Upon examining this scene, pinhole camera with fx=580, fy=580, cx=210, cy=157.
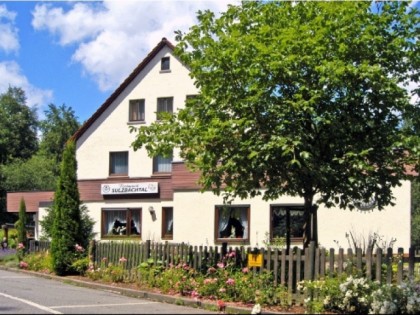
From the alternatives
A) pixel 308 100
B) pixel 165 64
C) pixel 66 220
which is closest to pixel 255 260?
pixel 308 100

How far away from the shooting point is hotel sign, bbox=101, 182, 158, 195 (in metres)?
29.6

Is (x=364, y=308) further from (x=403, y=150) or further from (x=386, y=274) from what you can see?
(x=403, y=150)

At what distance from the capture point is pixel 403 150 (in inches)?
485

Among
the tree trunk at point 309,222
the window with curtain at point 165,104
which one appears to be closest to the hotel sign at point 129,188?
the window with curtain at point 165,104

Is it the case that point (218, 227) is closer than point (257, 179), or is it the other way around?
point (257, 179)

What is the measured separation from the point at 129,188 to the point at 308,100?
20028 millimetres

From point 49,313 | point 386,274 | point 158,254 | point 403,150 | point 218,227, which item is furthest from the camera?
point 218,227

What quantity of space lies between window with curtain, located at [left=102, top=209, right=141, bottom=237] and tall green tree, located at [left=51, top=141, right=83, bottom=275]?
10782 mm

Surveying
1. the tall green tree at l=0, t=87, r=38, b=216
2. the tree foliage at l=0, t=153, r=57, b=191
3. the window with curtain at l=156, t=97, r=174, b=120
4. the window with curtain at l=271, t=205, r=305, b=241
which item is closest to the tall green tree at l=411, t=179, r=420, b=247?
the window with curtain at l=156, t=97, r=174, b=120

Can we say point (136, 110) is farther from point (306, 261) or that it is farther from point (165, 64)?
point (306, 261)

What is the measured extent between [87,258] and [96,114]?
614 inches

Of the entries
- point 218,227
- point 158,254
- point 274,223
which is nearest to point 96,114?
point 218,227

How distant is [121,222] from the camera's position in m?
31.0

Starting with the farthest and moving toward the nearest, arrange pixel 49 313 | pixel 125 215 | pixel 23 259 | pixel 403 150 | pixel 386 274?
pixel 125 215
pixel 23 259
pixel 403 150
pixel 386 274
pixel 49 313
